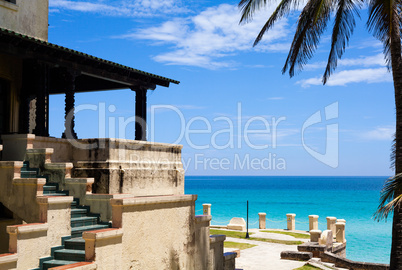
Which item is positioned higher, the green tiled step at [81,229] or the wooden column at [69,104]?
the wooden column at [69,104]

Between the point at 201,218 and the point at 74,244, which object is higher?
the point at 201,218

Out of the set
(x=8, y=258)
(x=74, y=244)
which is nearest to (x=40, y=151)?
(x=74, y=244)

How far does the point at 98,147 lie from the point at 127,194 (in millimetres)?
1490

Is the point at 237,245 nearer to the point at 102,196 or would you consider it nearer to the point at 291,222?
the point at 291,222

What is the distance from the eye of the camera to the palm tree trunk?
13397 millimetres

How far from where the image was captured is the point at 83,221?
36.0 feet

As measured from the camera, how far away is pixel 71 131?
1496 cm

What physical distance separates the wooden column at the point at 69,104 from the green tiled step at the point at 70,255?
5.34 metres

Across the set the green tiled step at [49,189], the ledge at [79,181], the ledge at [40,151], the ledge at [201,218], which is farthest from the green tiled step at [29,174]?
the ledge at [201,218]

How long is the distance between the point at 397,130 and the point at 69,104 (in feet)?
33.9

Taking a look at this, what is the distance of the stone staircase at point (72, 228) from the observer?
377 inches

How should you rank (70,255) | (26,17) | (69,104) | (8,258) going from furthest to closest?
(26,17)
(69,104)
(70,255)
(8,258)

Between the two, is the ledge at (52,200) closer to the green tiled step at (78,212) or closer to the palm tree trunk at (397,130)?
the green tiled step at (78,212)

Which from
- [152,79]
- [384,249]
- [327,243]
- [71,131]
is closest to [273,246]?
[327,243]
